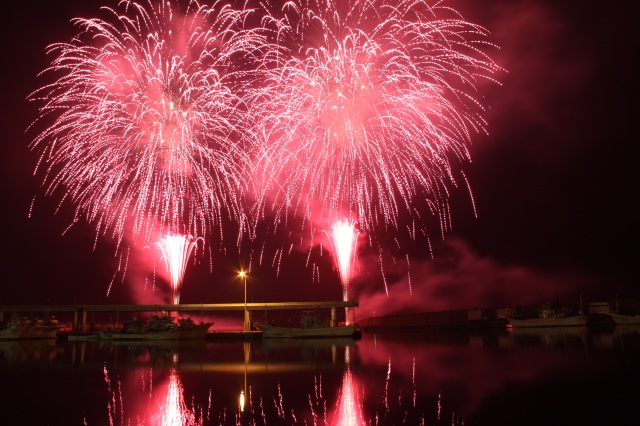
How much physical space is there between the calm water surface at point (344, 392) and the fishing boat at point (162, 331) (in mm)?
26921

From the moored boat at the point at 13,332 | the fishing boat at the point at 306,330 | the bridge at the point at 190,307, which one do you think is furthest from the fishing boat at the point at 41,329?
the fishing boat at the point at 306,330

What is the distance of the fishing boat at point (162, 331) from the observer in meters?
53.0

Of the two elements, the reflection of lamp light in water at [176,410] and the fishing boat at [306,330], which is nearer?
the reflection of lamp light in water at [176,410]

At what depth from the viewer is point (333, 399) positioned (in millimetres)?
15180

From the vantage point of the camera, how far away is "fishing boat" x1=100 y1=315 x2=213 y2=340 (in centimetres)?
5303

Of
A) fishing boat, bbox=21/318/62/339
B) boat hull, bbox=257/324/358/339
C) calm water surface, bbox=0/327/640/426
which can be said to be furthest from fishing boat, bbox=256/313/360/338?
calm water surface, bbox=0/327/640/426

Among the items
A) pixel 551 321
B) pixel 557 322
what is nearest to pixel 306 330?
Result: pixel 551 321

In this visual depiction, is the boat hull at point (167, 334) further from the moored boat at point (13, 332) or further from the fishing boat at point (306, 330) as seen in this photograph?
the moored boat at point (13, 332)

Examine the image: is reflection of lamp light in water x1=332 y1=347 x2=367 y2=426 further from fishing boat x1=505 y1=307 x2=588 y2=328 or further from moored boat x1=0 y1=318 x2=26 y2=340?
fishing boat x1=505 y1=307 x2=588 y2=328

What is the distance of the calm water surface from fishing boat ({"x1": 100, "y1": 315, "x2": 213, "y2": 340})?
26.9 meters

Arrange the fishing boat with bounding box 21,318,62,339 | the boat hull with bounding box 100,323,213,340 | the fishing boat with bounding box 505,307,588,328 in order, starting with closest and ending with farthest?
the boat hull with bounding box 100,323,213,340, the fishing boat with bounding box 21,318,62,339, the fishing boat with bounding box 505,307,588,328

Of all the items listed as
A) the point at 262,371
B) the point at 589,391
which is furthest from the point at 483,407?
the point at 262,371

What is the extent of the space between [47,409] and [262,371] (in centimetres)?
868

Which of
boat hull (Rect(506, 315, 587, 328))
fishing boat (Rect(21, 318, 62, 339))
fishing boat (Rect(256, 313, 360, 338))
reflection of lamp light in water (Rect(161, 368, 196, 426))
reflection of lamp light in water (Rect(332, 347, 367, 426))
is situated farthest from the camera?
boat hull (Rect(506, 315, 587, 328))
